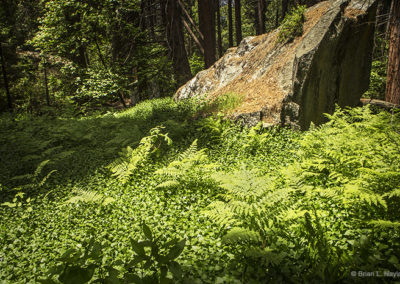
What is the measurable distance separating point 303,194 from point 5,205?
213 inches

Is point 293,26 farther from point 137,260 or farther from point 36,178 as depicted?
point 36,178

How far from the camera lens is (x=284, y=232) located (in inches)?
101

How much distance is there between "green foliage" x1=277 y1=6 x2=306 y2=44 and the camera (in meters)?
7.43

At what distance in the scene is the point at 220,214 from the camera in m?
2.67

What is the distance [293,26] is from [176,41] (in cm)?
649

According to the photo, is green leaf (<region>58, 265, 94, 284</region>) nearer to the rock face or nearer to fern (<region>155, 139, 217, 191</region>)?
fern (<region>155, 139, 217, 191</region>)

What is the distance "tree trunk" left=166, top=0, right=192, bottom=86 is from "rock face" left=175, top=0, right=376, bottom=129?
4.72m

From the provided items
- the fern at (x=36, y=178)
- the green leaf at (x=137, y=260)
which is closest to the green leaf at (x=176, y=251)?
the green leaf at (x=137, y=260)

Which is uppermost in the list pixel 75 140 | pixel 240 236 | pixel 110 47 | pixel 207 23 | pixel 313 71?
pixel 207 23

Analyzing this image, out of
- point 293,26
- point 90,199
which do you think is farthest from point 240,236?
point 293,26

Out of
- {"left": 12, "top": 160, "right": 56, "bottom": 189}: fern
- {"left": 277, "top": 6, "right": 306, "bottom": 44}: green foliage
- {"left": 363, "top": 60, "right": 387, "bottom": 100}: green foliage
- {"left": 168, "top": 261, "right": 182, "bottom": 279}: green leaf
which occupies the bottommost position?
{"left": 12, "top": 160, "right": 56, "bottom": 189}: fern

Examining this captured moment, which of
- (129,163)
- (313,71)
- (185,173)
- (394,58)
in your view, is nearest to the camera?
(185,173)

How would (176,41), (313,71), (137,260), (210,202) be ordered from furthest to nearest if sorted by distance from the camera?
(176,41) < (313,71) < (210,202) < (137,260)

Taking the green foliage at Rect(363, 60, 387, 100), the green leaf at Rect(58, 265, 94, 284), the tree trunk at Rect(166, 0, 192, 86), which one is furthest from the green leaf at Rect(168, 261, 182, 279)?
the green foliage at Rect(363, 60, 387, 100)
